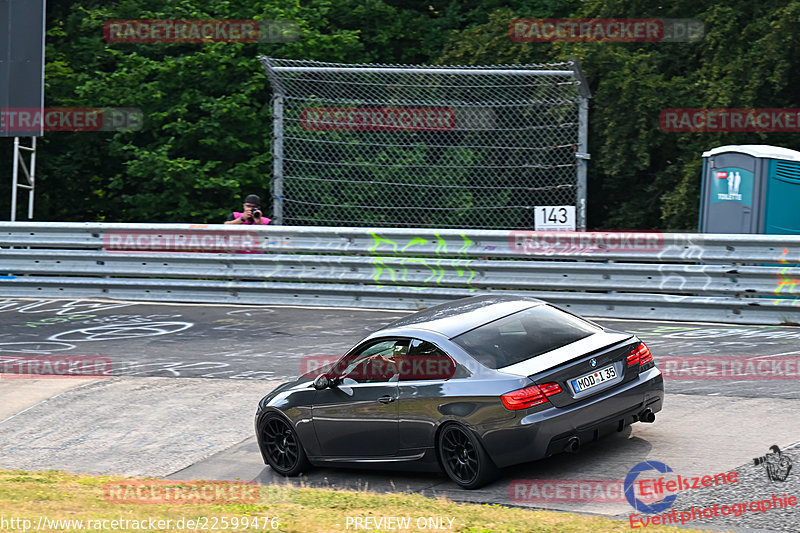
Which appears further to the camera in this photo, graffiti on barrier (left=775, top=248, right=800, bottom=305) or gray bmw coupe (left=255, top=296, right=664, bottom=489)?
graffiti on barrier (left=775, top=248, right=800, bottom=305)

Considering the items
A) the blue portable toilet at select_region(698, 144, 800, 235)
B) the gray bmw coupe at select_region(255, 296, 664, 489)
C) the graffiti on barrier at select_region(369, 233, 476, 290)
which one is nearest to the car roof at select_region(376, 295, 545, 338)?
the gray bmw coupe at select_region(255, 296, 664, 489)

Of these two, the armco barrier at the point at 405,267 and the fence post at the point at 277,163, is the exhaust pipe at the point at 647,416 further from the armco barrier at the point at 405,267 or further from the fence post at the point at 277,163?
the fence post at the point at 277,163

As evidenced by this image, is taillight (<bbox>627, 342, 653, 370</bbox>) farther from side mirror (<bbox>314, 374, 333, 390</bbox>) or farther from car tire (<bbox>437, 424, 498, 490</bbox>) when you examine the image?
side mirror (<bbox>314, 374, 333, 390</bbox>)

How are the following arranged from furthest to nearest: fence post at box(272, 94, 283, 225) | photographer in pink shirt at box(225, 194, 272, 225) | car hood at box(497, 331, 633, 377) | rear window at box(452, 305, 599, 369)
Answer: photographer in pink shirt at box(225, 194, 272, 225) → fence post at box(272, 94, 283, 225) → rear window at box(452, 305, 599, 369) → car hood at box(497, 331, 633, 377)

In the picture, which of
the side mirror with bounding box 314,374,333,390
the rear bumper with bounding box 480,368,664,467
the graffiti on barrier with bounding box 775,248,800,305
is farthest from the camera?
the graffiti on barrier with bounding box 775,248,800,305

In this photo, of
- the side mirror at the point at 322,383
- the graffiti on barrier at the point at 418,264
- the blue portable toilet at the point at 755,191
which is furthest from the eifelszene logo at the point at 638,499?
the blue portable toilet at the point at 755,191

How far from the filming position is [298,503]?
7.15 metres

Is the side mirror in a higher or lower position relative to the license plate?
lower

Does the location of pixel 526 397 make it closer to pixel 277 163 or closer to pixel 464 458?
pixel 464 458

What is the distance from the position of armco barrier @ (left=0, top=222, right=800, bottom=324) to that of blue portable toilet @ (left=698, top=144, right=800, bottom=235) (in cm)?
182

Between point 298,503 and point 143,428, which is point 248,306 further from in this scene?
point 298,503

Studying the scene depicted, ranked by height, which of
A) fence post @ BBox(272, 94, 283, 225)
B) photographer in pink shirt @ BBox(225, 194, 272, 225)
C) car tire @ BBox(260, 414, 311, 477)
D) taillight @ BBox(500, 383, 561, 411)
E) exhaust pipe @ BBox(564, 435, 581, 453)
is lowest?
car tire @ BBox(260, 414, 311, 477)

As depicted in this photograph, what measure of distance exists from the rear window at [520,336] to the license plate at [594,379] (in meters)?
0.35

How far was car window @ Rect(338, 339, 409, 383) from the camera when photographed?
834 centimetres
